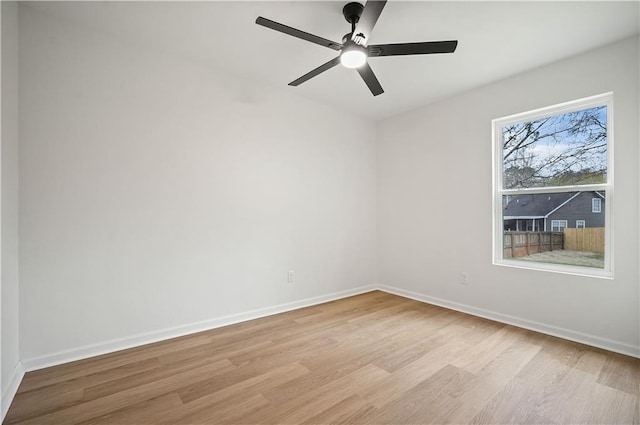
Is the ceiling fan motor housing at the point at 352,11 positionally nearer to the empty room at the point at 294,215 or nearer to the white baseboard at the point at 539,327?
the empty room at the point at 294,215

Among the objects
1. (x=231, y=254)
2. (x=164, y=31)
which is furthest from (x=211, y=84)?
(x=231, y=254)

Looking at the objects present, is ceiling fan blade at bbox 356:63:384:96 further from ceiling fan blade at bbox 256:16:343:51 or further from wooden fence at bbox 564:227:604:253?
wooden fence at bbox 564:227:604:253

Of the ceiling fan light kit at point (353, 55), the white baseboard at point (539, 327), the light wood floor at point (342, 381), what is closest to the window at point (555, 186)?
the white baseboard at point (539, 327)

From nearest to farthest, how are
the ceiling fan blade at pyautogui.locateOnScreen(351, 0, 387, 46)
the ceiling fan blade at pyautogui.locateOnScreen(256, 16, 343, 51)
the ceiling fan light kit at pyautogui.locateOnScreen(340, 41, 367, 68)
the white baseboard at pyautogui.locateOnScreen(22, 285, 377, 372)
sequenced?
the ceiling fan blade at pyautogui.locateOnScreen(351, 0, 387, 46) → the ceiling fan blade at pyautogui.locateOnScreen(256, 16, 343, 51) → the ceiling fan light kit at pyautogui.locateOnScreen(340, 41, 367, 68) → the white baseboard at pyautogui.locateOnScreen(22, 285, 377, 372)

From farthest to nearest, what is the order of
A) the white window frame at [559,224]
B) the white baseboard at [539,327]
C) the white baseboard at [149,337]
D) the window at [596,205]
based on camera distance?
the white window frame at [559,224] → the window at [596,205] → the white baseboard at [539,327] → the white baseboard at [149,337]

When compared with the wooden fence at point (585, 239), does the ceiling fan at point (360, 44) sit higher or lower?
higher

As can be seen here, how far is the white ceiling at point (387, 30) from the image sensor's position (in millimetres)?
2031

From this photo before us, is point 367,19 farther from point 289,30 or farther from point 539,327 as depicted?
point 539,327

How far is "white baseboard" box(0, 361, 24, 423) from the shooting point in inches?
64.2

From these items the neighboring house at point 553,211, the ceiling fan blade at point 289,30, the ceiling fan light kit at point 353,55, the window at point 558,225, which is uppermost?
the ceiling fan blade at point 289,30

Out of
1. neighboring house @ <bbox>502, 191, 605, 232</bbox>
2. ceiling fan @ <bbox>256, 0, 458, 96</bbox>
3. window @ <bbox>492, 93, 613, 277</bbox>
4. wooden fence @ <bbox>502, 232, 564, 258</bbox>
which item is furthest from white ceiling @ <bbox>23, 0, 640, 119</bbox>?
wooden fence @ <bbox>502, 232, 564, 258</bbox>

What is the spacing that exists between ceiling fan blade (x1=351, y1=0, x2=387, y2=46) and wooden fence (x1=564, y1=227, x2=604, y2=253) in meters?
2.56

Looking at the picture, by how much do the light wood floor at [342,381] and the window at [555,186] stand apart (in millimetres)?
799

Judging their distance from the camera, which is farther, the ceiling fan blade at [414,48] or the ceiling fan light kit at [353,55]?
the ceiling fan light kit at [353,55]
